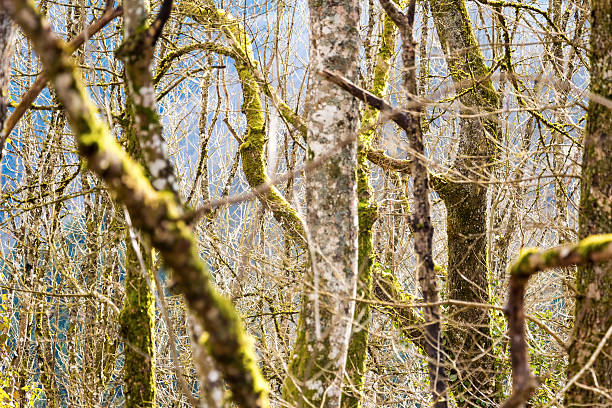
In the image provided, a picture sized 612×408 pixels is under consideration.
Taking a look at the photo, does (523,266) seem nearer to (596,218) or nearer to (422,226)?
(596,218)

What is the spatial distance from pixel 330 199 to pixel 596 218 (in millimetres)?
1526

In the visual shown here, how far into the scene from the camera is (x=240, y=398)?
3.50 feet

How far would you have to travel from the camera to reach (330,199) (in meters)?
3.35

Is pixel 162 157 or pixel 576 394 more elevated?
pixel 162 157

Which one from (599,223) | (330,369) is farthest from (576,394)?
(330,369)

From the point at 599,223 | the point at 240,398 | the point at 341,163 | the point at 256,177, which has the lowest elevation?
the point at 240,398

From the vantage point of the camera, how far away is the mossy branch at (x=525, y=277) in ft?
4.26

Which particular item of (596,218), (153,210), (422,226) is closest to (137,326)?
(422,226)

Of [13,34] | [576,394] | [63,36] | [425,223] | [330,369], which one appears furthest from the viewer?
[63,36]

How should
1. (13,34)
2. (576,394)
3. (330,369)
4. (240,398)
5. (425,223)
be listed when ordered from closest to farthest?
(240,398) < (13,34) < (576,394) < (425,223) < (330,369)

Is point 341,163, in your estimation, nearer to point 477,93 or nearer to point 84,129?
point 84,129

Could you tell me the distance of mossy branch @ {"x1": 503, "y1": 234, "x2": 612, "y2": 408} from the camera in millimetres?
1300

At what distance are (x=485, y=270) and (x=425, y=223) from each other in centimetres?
365

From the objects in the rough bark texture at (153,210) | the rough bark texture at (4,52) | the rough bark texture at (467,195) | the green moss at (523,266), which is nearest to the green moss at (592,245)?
the green moss at (523,266)
